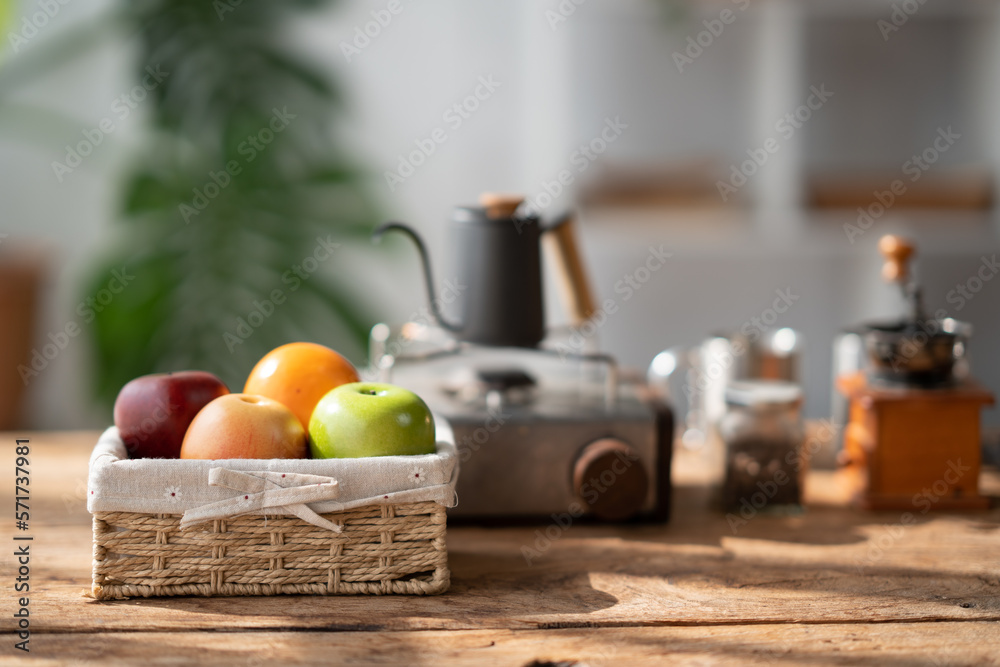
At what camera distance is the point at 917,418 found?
109 cm

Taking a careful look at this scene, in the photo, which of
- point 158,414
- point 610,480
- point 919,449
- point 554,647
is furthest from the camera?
point 919,449

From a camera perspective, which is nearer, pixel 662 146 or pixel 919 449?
pixel 919 449

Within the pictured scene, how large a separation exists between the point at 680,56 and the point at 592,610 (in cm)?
201

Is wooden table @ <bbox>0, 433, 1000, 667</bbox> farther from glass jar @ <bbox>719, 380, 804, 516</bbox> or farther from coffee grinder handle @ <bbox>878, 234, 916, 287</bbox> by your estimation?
coffee grinder handle @ <bbox>878, 234, 916, 287</bbox>

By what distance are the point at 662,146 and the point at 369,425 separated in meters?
1.97

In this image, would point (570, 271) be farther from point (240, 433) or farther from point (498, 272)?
point (240, 433)

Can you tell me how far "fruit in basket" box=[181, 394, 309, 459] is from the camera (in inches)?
32.5

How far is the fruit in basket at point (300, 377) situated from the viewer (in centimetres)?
92

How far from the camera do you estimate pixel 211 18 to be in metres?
2.19

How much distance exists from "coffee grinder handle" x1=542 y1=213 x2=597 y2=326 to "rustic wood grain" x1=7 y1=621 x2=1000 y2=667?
0.51 meters

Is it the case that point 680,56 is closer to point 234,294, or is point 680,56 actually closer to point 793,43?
point 793,43

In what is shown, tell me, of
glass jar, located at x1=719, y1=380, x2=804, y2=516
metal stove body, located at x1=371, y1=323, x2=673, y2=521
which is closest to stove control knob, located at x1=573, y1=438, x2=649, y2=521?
metal stove body, located at x1=371, y1=323, x2=673, y2=521

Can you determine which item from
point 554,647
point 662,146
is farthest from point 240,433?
point 662,146

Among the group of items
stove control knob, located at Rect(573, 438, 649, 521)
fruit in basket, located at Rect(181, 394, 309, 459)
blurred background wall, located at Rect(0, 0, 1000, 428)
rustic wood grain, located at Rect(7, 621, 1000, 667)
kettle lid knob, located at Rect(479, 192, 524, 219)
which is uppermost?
blurred background wall, located at Rect(0, 0, 1000, 428)
